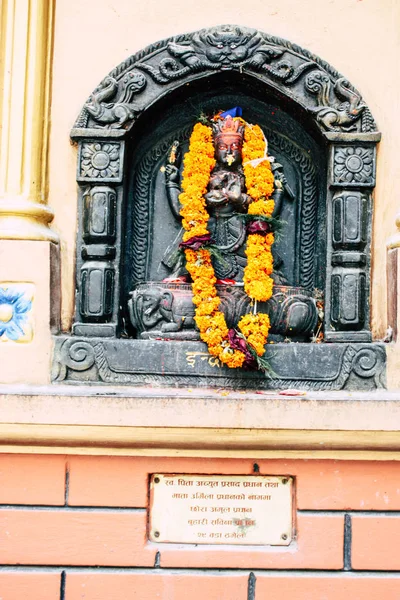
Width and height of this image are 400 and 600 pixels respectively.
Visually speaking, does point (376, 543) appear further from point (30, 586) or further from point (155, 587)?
point (30, 586)

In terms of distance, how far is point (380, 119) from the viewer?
488 cm

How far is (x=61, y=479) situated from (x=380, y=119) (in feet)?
10.7

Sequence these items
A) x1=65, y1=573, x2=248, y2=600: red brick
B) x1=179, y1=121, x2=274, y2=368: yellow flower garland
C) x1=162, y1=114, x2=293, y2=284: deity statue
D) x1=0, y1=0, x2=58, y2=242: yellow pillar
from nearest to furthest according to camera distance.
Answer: x1=65, y1=573, x2=248, y2=600: red brick → x1=179, y1=121, x2=274, y2=368: yellow flower garland → x1=0, y1=0, x2=58, y2=242: yellow pillar → x1=162, y1=114, x2=293, y2=284: deity statue

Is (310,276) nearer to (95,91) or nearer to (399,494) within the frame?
(399,494)

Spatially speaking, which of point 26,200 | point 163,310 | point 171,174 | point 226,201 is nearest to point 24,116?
point 26,200

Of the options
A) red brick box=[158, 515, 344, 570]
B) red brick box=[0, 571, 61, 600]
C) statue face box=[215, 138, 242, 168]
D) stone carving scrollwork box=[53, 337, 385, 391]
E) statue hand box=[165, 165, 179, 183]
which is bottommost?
red brick box=[0, 571, 61, 600]

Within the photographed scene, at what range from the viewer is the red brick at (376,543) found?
423 centimetres

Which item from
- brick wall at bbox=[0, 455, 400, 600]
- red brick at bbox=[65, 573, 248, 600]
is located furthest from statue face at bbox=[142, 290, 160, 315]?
red brick at bbox=[65, 573, 248, 600]

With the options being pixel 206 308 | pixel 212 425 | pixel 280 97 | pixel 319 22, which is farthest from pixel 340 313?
pixel 319 22

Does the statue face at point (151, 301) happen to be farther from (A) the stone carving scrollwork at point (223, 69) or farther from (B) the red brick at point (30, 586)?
(B) the red brick at point (30, 586)

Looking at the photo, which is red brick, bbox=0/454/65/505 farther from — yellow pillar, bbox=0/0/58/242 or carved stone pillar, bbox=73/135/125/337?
yellow pillar, bbox=0/0/58/242

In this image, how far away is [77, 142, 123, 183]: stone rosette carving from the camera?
480 centimetres

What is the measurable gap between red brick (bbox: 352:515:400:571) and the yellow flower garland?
1241 millimetres

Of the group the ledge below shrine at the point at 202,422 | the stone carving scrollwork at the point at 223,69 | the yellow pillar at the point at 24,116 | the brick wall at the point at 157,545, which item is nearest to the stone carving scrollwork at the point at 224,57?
the stone carving scrollwork at the point at 223,69
